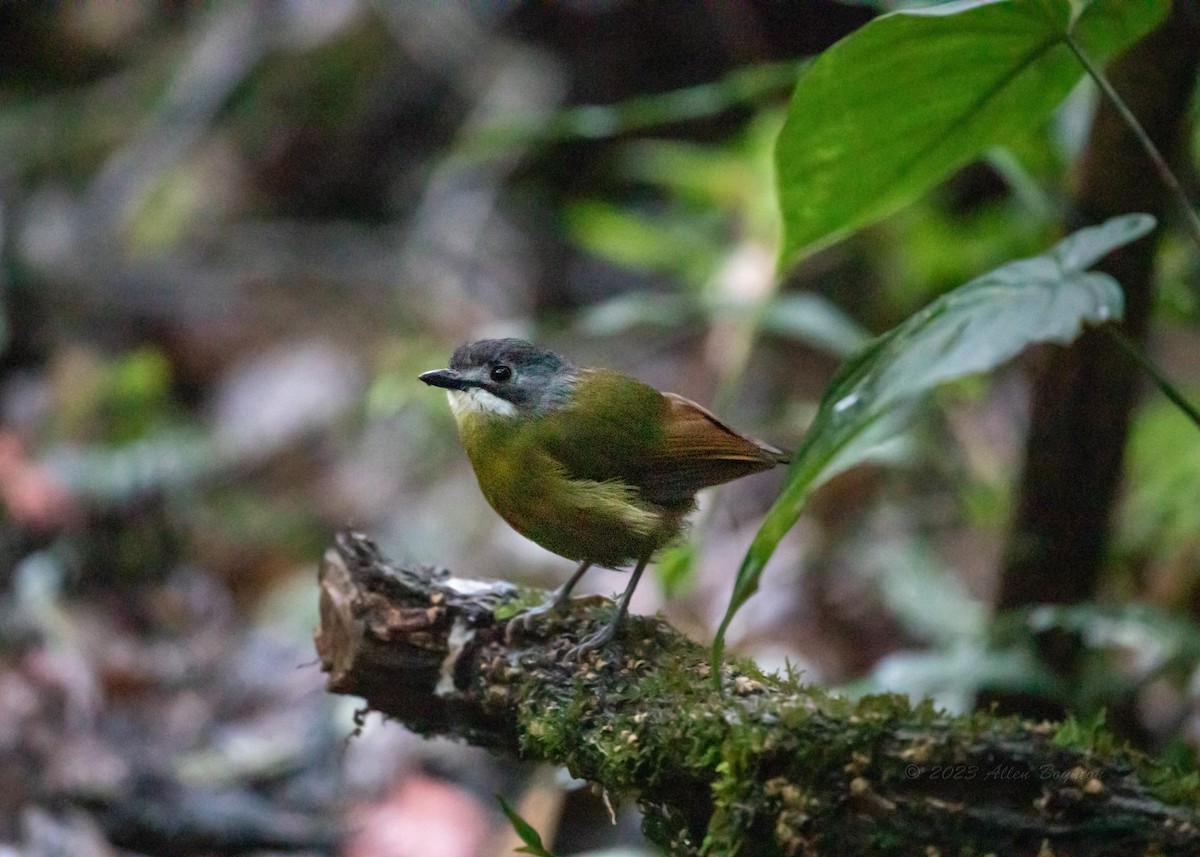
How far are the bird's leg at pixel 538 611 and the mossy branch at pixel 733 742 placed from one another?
28mm

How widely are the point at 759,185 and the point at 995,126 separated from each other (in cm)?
322

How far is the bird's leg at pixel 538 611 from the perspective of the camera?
2.77m

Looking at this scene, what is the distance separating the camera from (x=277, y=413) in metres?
7.29

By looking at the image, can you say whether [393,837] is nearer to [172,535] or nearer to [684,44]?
[172,535]

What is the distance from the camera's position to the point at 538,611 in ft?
9.43

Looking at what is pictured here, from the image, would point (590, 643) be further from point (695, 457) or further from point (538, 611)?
point (695, 457)

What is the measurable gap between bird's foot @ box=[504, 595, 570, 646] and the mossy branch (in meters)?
0.02

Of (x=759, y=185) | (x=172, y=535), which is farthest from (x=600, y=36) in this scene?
(x=172, y=535)

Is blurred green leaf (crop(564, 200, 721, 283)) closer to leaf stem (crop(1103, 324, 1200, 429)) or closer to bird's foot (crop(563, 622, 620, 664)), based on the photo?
bird's foot (crop(563, 622, 620, 664))

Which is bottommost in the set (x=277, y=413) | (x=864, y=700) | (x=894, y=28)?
(x=864, y=700)

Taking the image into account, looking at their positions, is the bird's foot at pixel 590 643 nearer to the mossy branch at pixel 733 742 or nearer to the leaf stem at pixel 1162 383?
the mossy branch at pixel 733 742

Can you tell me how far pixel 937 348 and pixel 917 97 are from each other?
A: 890 mm

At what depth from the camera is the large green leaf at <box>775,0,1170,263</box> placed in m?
2.29

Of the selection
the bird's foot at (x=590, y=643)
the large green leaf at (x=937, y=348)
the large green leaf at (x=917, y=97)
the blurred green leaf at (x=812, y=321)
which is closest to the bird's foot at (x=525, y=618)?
the bird's foot at (x=590, y=643)
